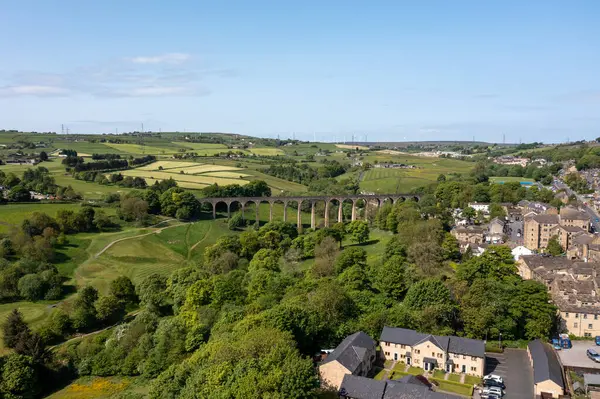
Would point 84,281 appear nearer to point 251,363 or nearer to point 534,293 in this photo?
point 251,363

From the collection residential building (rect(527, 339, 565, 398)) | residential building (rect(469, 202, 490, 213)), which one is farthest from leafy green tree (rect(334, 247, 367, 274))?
residential building (rect(469, 202, 490, 213))

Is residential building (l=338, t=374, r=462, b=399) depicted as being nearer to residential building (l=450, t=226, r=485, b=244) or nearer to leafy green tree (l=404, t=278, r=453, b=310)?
leafy green tree (l=404, t=278, r=453, b=310)

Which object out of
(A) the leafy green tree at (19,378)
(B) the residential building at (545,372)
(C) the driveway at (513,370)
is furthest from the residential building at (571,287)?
(A) the leafy green tree at (19,378)

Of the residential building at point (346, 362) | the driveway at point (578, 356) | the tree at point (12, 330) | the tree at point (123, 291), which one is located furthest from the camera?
the tree at point (123, 291)

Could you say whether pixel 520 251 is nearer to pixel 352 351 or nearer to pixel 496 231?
pixel 496 231

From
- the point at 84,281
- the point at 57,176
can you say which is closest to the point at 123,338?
the point at 84,281

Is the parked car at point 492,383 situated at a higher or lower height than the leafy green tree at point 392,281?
lower

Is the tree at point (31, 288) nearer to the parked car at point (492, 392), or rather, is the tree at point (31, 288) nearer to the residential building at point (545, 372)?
the parked car at point (492, 392)
